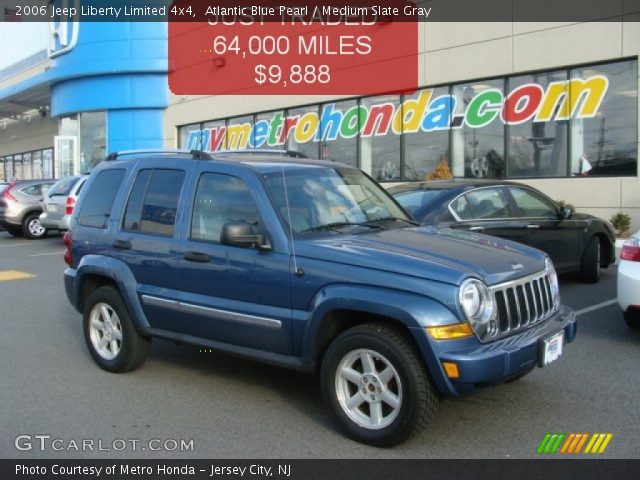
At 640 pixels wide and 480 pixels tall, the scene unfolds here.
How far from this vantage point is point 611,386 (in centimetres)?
538

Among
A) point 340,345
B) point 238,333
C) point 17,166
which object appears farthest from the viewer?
point 17,166

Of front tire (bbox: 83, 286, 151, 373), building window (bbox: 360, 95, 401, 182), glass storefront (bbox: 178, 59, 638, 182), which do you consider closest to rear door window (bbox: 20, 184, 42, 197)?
glass storefront (bbox: 178, 59, 638, 182)

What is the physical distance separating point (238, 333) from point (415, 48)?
14798 millimetres

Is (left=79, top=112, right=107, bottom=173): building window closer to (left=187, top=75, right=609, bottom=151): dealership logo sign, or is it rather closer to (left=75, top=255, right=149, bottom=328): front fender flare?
(left=187, top=75, right=609, bottom=151): dealership logo sign

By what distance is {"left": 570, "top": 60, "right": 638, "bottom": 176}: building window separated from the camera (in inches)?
567

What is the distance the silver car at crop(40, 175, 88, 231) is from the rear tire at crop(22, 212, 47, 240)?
2253mm

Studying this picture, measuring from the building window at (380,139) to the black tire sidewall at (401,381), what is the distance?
15133 mm

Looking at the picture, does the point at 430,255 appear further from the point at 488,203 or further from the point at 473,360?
the point at 488,203

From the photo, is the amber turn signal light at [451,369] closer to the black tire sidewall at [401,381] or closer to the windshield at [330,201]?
the black tire sidewall at [401,381]

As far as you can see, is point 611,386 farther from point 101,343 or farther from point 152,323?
point 101,343

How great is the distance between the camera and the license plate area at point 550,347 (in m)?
4.36

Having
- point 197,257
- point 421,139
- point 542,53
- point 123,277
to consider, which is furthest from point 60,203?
point 197,257
